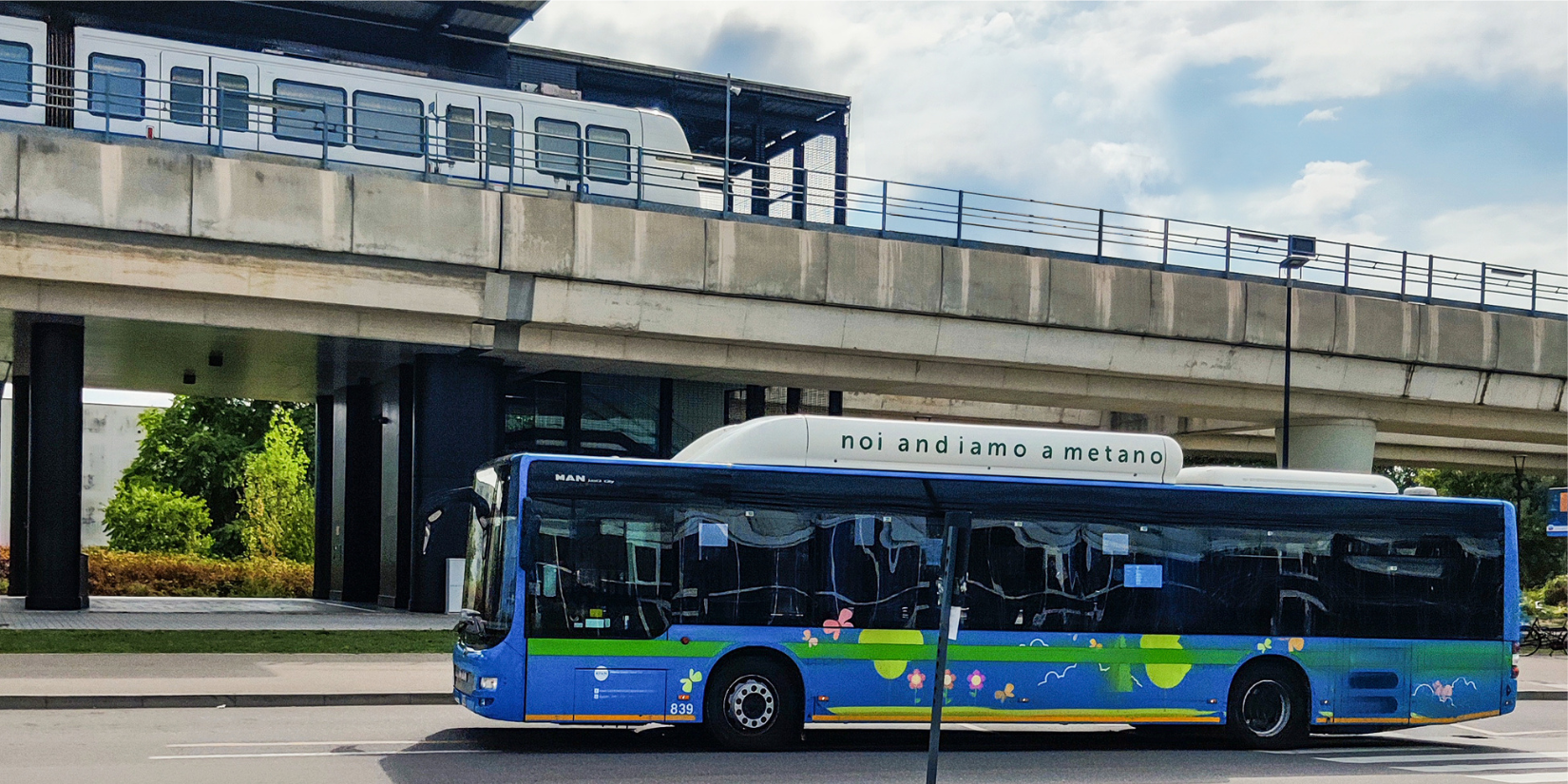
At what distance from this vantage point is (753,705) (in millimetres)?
13766

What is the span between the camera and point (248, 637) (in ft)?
76.8

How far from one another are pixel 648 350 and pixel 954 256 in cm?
648

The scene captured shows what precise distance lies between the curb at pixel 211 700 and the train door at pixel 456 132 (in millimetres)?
13552

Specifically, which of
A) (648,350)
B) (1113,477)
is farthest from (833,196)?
(1113,477)

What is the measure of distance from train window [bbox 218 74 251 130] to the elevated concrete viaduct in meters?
2.19

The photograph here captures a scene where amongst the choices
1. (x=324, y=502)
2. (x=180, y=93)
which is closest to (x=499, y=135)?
(x=180, y=93)

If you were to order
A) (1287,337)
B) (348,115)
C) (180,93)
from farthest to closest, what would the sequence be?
(1287,337) < (348,115) < (180,93)

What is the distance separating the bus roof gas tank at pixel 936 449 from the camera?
1425 centimetres

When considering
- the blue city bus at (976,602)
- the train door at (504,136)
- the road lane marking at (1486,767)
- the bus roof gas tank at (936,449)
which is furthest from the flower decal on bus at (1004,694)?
the train door at (504,136)

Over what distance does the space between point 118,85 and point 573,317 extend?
8.75m

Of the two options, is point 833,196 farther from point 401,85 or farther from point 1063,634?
point 1063,634

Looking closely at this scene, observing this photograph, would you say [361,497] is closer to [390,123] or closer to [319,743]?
[390,123]

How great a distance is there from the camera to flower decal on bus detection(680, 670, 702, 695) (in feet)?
44.2

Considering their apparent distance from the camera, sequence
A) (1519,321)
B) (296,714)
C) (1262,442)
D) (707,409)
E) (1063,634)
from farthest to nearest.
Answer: (1262,442) → (1519,321) → (707,409) → (296,714) → (1063,634)
